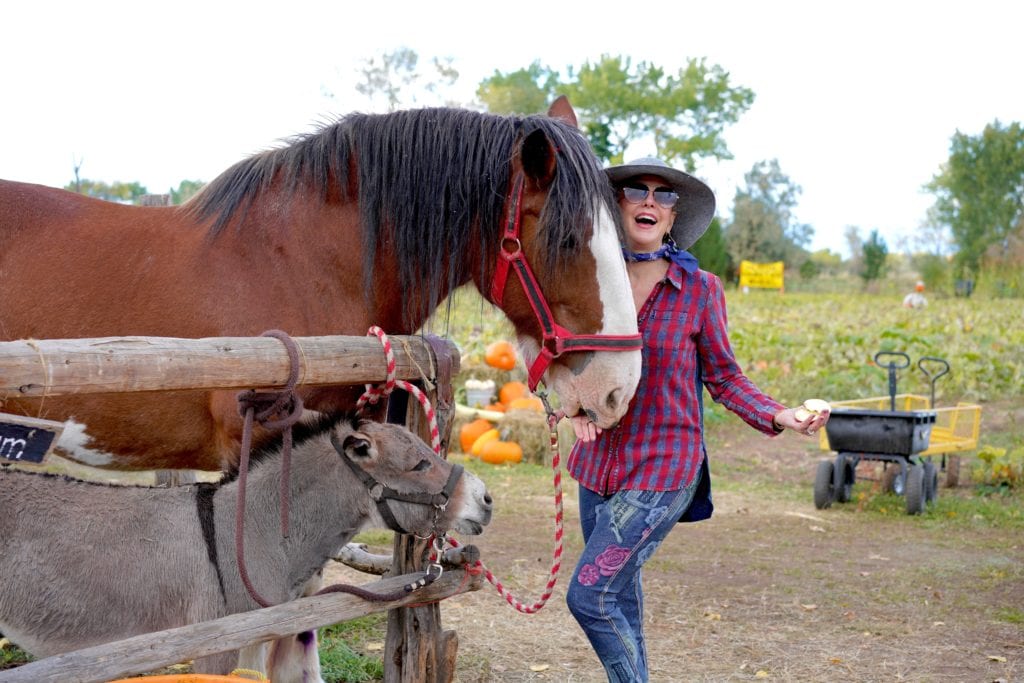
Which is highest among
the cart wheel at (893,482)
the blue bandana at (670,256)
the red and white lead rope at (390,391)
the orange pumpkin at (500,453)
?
the blue bandana at (670,256)

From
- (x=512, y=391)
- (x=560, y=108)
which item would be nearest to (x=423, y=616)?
(x=560, y=108)

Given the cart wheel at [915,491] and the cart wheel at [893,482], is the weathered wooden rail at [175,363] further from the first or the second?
the cart wheel at [893,482]

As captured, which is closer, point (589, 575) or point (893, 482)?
point (589, 575)

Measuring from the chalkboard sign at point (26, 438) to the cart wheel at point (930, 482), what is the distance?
7.75m

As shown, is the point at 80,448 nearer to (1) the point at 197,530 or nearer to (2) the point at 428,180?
(1) the point at 197,530

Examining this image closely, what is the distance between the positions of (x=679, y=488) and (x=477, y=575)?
0.79 metres

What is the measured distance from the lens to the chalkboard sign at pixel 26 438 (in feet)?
7.33

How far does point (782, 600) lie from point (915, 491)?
2708 mm

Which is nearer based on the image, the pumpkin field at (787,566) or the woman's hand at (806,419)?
the woman's hand at (806,419)

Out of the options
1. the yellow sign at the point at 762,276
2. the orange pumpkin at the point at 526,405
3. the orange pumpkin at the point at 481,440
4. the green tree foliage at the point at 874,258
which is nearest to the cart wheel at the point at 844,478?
the orange pumpkin at the point at 526,405

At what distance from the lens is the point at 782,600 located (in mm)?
6000

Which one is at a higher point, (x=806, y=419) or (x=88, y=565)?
(x=806, y=419)

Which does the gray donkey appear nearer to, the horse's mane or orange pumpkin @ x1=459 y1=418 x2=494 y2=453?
the horse's mane

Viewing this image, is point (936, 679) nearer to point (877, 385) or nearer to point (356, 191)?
point (356, 191)
